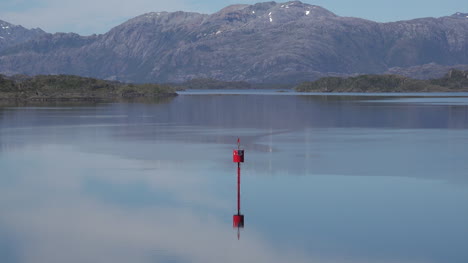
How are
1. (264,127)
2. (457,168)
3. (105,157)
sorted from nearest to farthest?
(457,168), (105,157), (264,127)

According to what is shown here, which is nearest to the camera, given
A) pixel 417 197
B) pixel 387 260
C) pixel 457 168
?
pixel 387 260

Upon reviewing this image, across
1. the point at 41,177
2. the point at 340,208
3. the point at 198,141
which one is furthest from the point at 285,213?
the point at 198,141

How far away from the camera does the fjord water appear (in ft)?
66.7

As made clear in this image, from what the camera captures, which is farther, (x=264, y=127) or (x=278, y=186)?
(x=264, y=127)

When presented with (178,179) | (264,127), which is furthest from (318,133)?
(178,179)

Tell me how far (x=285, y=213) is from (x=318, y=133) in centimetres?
3828

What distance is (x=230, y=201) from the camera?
90.7 ft

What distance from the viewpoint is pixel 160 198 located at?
28375 millimetres

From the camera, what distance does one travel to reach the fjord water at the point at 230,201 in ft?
66.7

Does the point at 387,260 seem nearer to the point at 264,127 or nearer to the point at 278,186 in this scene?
the point at 278,186

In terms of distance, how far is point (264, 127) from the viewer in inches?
2842

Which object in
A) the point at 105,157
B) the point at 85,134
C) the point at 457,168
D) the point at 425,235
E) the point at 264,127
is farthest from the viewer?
the point at 264,127

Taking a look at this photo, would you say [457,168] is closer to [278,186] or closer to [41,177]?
[278,186]

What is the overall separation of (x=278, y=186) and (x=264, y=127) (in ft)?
134
